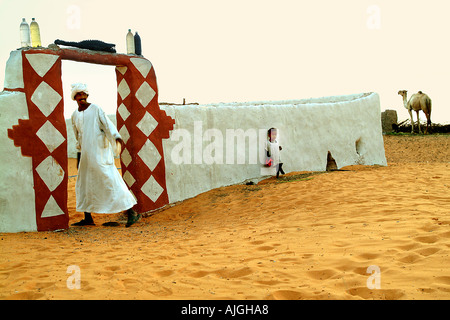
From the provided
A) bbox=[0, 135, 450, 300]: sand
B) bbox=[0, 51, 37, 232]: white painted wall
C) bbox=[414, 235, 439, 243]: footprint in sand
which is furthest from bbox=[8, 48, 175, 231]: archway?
bbox=[414, 235, 439, 243]: footprint in sand

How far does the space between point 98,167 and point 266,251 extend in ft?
9.40

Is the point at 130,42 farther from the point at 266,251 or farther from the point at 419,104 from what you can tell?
the point at 419,104

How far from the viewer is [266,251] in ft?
12.3

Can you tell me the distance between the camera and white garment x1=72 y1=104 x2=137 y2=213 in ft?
18.5

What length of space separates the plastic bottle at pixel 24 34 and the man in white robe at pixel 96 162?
0.77m

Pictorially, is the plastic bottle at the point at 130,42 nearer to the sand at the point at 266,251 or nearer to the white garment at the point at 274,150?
the sand at the point at 266,251

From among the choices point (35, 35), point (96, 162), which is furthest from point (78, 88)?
point (96, 162)

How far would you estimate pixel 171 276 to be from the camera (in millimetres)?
3139

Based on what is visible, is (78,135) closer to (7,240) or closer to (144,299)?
(7,240)

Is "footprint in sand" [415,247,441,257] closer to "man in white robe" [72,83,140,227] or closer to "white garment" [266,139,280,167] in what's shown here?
"man in white robe" [72,83,140,227]

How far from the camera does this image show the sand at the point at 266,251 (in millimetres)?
2754

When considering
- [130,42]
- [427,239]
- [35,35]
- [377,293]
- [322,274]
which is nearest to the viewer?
[377,293]

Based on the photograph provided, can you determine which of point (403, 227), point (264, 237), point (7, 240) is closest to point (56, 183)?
point (7, 240)

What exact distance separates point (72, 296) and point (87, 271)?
0.61 meters
